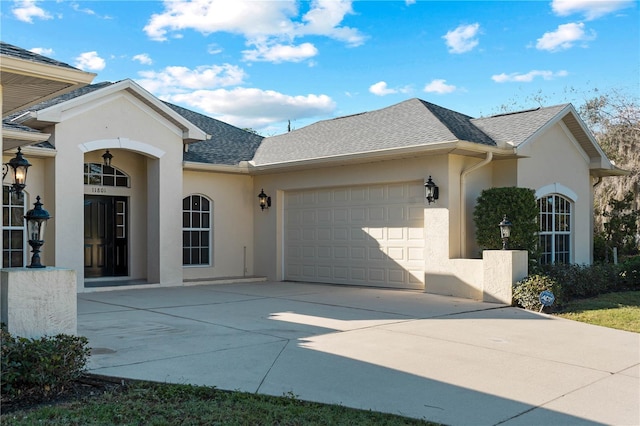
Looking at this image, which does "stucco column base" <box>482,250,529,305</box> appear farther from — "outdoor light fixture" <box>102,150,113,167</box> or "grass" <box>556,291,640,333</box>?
"outdoor light fixture" <box>102,150,113,167</box>

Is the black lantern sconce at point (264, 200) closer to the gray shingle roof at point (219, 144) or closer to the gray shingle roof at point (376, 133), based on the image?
the gray shingle roof at point (376, 133)

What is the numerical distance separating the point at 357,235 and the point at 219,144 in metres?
5.40

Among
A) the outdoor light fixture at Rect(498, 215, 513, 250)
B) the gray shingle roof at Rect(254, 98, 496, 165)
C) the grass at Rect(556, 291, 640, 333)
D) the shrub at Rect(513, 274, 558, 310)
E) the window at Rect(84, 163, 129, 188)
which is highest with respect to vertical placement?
the gray shingle roof at Rect(254, 98, 496, 165)

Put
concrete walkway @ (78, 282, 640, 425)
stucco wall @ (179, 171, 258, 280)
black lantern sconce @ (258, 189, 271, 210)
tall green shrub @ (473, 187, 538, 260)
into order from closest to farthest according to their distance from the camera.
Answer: concrete walkway @ (78, 282, 640, 425) → tall green shrub @ (473, 187, 538, 260) → stucco wall @ (179, 171, 258, 280) → black lantern sconce @ (258, 189, 271, 210)

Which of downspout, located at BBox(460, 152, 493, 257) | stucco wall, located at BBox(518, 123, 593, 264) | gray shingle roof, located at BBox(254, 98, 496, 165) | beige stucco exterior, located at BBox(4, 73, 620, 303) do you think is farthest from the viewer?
stucco wall, located at BBox(518, 123, 593, 264)

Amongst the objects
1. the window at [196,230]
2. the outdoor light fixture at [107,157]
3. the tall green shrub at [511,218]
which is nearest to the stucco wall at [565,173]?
the tall green shrub at [511,218]

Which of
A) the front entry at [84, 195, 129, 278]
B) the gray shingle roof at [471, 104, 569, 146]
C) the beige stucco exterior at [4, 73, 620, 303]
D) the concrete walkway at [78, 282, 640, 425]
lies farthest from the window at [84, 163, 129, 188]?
the gray shingle roof at [471, 104, 569, 146]

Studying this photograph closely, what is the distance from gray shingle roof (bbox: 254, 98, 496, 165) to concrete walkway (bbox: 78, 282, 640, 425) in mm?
4137

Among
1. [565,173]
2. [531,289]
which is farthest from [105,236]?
[565,173]

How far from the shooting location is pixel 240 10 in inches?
493

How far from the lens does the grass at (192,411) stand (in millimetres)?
4336

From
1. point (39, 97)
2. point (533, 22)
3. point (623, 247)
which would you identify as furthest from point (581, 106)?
point (39, 97)

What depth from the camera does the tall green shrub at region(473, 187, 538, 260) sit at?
12031mm

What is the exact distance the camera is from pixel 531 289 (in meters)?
10.6
